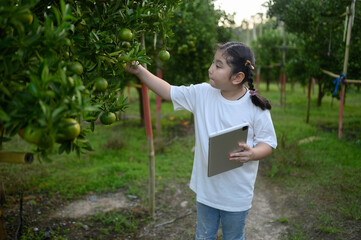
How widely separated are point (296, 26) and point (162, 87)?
548 cm

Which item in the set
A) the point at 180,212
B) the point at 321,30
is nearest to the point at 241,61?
the point at 180,212

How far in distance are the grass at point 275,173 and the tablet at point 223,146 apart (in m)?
1.58

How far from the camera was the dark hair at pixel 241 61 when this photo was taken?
1869 mm

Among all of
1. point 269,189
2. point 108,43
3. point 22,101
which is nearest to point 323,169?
point 269,189

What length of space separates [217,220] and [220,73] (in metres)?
0.99

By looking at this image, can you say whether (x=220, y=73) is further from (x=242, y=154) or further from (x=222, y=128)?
(x=242, y=154)

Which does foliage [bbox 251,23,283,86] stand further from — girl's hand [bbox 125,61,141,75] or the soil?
girl's hand [bbox 125,61,141,75]

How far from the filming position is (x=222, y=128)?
195 cm

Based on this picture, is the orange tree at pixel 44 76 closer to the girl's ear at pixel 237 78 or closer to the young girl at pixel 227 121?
the young girl at pixel 227 121

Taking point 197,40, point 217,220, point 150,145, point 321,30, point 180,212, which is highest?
point 321,30

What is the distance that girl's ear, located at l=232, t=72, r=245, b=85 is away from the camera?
189 cm

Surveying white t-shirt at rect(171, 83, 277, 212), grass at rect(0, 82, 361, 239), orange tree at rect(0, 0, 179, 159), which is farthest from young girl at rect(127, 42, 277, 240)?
grass at rect(0, 82, 361, 239)

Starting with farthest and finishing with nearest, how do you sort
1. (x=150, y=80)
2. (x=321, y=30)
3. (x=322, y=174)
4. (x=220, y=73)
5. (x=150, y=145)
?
1. (x=321, y=30)
2. (x=322, y=174)
3. (x=150, y=145)
4. (x=150, y=80)
5. (x=220, y=73)

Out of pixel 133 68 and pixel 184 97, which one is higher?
pixel 133 68
